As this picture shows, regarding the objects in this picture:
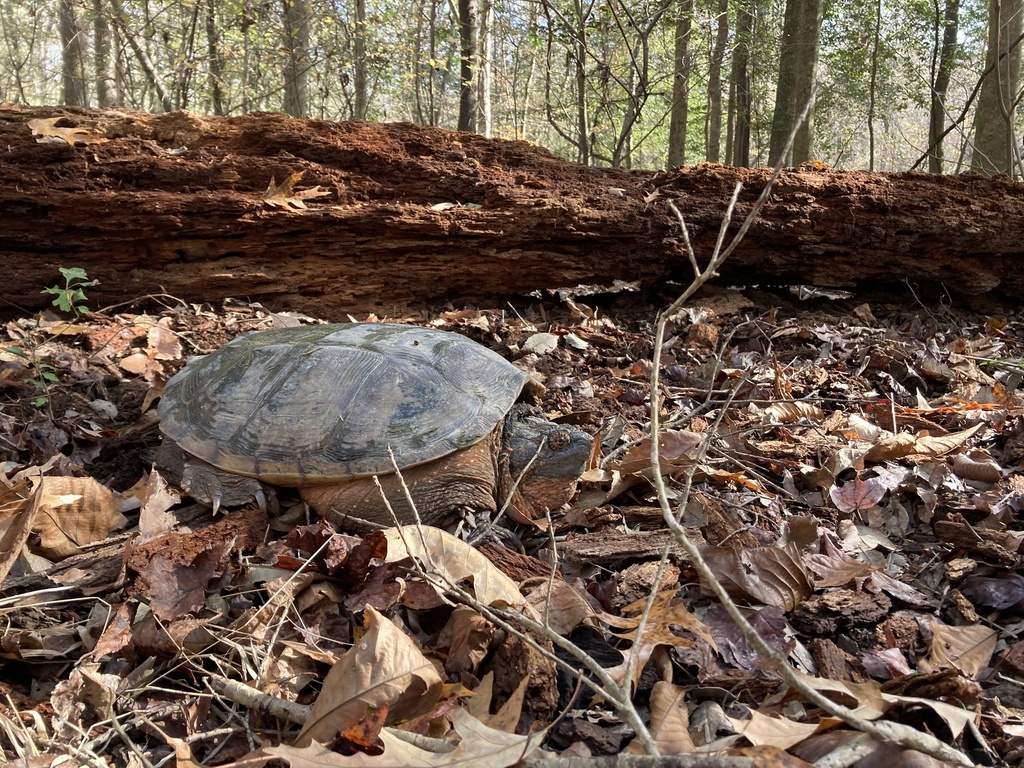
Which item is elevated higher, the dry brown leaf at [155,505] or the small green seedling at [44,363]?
the small green seedling at [44,363]

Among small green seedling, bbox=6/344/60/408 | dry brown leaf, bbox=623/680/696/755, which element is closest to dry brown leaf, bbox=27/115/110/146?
small green seedling, bbox=6/344/60/408

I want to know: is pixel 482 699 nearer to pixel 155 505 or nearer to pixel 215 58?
pixel 155 505

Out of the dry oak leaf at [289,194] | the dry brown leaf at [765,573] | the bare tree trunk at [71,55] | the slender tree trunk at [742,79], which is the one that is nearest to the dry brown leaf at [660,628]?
the dry brown leaf at [765,573]

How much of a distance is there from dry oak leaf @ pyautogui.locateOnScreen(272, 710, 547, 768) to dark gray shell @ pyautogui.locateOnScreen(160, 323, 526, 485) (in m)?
1.43

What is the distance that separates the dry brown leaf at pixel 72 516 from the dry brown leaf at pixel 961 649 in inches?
125

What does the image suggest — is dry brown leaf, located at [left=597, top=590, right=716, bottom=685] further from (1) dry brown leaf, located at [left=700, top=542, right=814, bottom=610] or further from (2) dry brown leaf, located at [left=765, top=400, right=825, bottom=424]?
(2) dry brown leaf, located at [left=765, top=400, right=825, bottom=424]

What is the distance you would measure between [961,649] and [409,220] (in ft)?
15.2

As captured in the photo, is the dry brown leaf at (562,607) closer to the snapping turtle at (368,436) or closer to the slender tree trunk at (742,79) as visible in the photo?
the snapping turtle at (368,436)

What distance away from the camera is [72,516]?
9.40 ft

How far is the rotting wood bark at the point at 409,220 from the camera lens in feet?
16.6

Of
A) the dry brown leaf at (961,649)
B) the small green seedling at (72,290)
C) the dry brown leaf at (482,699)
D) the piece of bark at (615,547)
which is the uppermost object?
the small green seedling at (72,290)

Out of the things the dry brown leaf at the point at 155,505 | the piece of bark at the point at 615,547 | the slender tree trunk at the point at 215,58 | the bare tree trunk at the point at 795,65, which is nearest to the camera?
the piece of bark at the point at 615,547

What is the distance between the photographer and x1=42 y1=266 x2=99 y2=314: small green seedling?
4410 millimetres

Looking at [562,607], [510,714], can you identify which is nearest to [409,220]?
[562,607]
